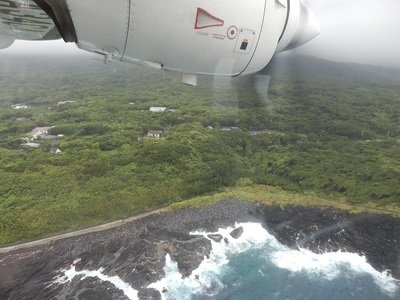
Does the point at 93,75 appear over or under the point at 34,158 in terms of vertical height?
under

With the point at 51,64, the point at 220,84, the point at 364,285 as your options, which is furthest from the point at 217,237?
the point at 51,64

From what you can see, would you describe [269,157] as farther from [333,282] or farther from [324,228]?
[333,282]

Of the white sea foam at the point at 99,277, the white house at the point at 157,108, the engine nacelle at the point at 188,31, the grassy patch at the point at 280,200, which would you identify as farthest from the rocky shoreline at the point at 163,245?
the white house at the point at 157,108

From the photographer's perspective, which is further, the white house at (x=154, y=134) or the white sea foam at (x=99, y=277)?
the white house at (x=154, y=134)

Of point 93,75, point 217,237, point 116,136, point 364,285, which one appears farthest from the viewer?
point 93,75

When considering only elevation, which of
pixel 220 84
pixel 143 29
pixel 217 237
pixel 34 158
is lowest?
pixel 34 158

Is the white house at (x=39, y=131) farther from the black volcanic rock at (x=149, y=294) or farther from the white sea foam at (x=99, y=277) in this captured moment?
the black volcanic rock at (x=149, y=294)

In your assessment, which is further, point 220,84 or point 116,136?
point 116,136
